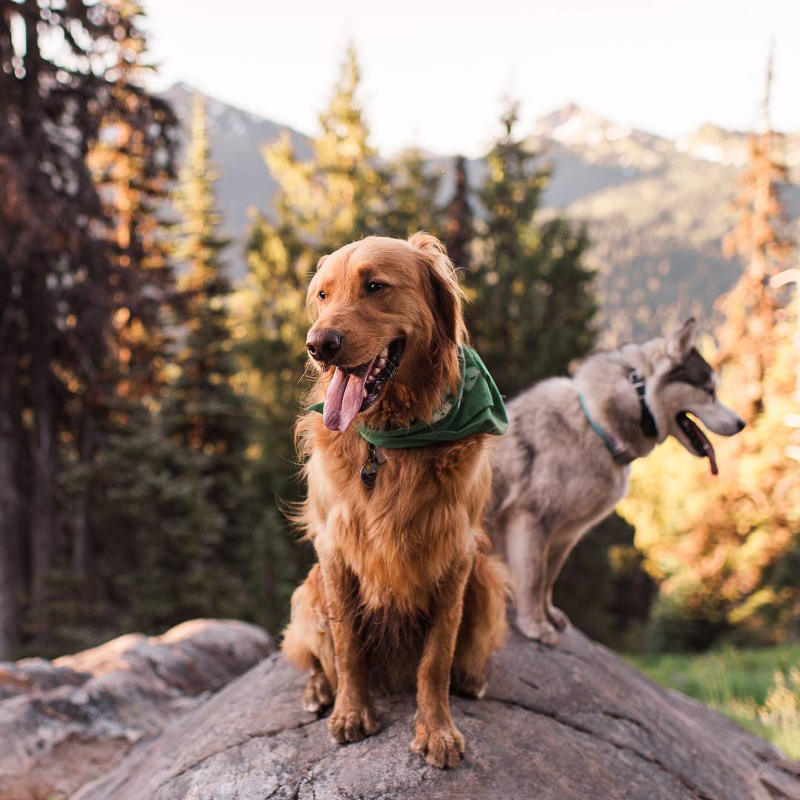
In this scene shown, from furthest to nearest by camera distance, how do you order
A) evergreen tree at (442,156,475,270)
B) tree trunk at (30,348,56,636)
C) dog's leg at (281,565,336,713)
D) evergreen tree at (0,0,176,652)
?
1. evergreen tree at (442,156,475,270)
2. tree trunk at (30,348,56,636)
3. evergreen tree at (0,0,176,652)
4. dog's leg at (281,565,336,713)

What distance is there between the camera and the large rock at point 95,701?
438cm

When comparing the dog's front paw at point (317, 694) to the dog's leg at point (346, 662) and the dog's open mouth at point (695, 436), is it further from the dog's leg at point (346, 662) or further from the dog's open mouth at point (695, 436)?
Result: the dog's open mouth at point (695, 436)

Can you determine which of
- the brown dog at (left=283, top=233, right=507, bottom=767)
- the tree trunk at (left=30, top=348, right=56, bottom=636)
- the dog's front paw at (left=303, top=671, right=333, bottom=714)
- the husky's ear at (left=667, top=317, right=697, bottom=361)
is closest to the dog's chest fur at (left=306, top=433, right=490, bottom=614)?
the brown dog at (left=283, top=233, right=507, bottom=767)

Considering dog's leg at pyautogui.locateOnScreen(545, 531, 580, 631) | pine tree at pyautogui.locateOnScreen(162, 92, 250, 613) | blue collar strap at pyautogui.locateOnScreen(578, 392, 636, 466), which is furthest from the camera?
pine tree at pyautogui.locateOnScreen(162, 92, 250, 613)

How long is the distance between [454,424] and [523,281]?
13.9 m

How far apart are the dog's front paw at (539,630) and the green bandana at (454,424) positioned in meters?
1.89

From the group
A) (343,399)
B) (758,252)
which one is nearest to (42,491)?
(343,399)

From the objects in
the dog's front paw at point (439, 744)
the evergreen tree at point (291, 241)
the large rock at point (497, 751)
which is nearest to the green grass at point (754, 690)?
the large rock at point (497, 751)

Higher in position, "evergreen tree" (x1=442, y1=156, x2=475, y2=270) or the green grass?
"evergreen tree" (x1=442, y1=156, x2=475, y2=270)

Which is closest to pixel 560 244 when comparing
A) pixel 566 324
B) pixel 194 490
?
pixel 566 324

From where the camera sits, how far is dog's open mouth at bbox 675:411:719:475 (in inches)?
160

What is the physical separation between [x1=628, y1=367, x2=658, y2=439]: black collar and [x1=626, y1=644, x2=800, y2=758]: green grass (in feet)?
8.12

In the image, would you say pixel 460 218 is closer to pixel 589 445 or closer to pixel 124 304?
pixel 124 304

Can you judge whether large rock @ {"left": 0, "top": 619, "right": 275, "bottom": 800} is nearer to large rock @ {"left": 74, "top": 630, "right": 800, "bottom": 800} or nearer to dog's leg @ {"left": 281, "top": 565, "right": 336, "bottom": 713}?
large rock @ {"left": 74, "top": 630, "right": 800, "bottom": 800}
